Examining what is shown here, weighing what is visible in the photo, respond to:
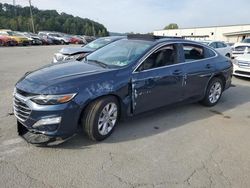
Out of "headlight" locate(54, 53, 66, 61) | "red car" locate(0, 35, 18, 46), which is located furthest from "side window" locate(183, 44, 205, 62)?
"red car" locate(0, 35, 18, 46)

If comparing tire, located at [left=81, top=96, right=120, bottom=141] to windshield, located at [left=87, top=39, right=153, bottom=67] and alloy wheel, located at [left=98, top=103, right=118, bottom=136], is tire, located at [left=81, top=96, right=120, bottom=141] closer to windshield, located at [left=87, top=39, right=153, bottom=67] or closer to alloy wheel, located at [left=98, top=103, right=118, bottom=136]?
alloy wheel, located at [left=98, top=103, right=118, bottom=136]

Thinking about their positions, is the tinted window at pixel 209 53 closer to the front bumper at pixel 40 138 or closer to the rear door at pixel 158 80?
the rear door at pixel 158 80

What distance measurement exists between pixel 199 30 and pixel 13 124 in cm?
6259

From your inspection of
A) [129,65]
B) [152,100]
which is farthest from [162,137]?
[129,65]

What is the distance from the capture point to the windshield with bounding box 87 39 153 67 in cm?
435

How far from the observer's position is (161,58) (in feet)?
15.3

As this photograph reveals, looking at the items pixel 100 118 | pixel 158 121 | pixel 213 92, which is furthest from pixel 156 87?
pixel 213 92

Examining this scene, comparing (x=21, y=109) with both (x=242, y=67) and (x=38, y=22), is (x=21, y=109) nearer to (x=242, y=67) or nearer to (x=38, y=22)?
(x=242, y=67)

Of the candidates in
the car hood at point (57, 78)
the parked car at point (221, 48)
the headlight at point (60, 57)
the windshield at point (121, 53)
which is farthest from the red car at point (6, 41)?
the car hood at point (57, 78)

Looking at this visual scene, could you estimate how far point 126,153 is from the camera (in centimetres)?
364

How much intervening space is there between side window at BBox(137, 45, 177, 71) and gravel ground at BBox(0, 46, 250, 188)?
3.28ft

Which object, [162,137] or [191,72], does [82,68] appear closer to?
[162,137]

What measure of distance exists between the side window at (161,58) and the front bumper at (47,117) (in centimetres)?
141

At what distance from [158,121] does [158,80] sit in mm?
887
